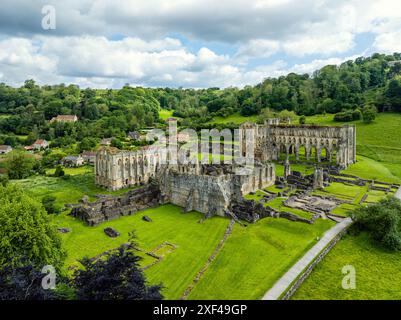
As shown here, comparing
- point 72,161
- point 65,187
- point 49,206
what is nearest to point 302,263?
point 49,206

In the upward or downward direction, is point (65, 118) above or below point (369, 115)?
above

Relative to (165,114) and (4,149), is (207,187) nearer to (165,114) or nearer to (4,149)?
(4,149)

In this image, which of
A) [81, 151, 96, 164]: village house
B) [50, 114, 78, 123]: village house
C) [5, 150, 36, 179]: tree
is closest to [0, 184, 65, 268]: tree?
[5, 150, 36, 179]: tree

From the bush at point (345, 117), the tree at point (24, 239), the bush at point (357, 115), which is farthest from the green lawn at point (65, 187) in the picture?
the bush at point (357, 115)

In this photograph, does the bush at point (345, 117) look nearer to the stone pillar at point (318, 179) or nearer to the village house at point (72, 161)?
the stone pillar at point (318, 179)

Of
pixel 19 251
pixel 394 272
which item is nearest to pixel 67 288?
pixel 19 251

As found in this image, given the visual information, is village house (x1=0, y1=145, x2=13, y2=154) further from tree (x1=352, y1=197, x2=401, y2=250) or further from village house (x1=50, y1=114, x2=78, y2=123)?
tree (x1=352, y1=197, x2=401, y2=250)
